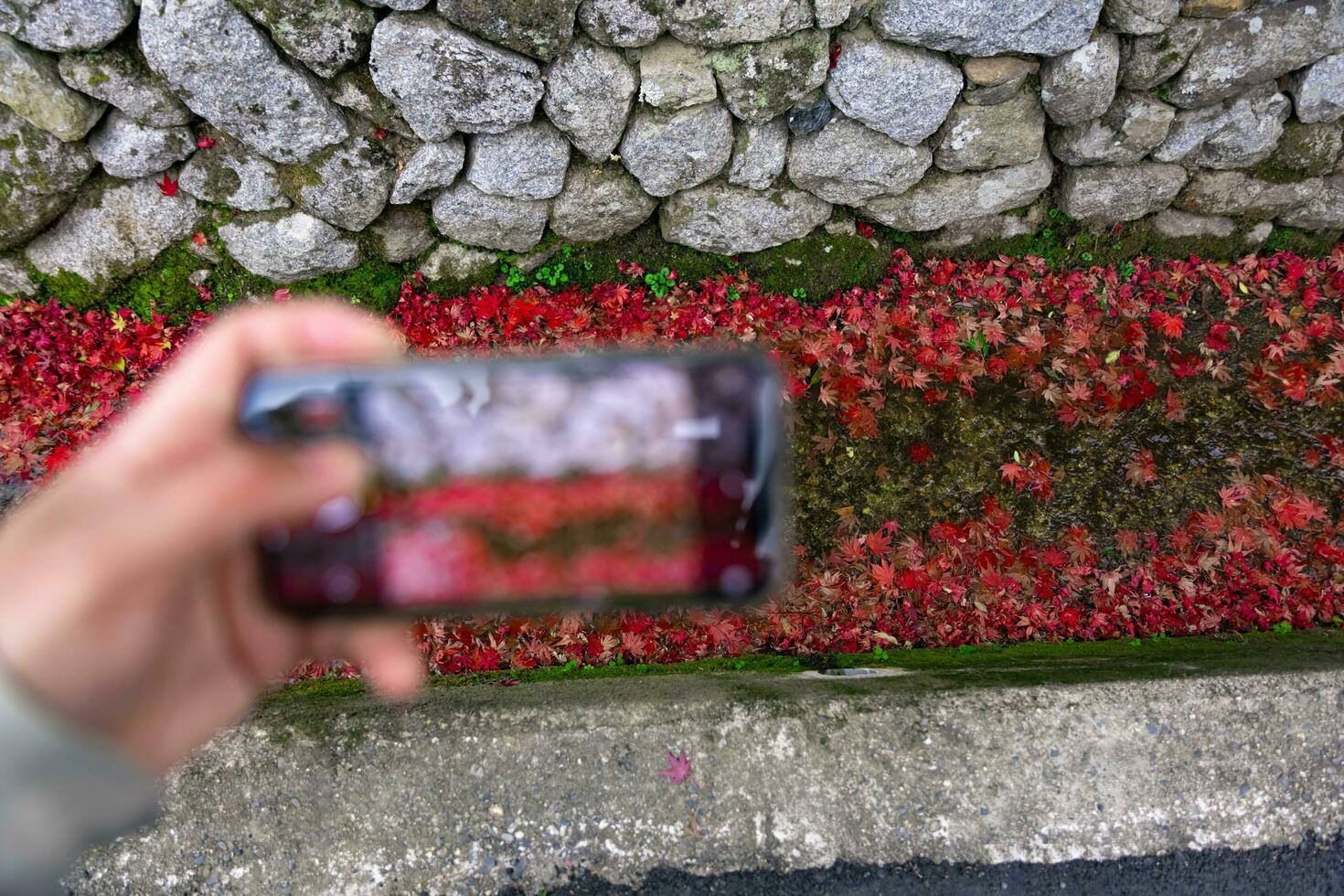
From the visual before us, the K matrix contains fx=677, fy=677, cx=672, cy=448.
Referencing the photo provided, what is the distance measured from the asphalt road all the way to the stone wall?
295cm

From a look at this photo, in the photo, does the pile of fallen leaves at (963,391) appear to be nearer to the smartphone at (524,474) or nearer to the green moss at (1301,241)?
the green moss at (1301,241)

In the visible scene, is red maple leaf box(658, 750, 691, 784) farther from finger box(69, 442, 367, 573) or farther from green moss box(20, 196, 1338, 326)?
green moss box(20, 196, 1338, 326)

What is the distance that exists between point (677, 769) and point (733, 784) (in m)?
0.21

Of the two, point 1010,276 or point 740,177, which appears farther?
point 1010,276

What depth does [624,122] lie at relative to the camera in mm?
3088

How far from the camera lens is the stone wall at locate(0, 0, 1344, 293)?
2.69 meters

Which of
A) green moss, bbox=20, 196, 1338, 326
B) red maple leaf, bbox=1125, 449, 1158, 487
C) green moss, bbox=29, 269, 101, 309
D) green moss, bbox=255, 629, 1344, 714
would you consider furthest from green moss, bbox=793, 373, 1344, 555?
green moss, bbox=29, 269, 101, 309

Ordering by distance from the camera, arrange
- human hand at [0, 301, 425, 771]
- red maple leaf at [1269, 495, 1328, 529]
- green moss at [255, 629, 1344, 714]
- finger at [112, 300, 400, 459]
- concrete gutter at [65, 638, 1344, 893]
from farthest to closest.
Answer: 1. red maple leaf at [1269, 495, 1328, 529]
2. green moss at [255, 629, 1344, 714]
3. concrete gutter at [65, 638, 1344, 893]
4. finger at [112, 300, 400, 459]
5. human hand at [0, 301, 425, 771]

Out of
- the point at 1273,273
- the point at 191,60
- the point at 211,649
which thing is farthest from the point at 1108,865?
the point at 191,60

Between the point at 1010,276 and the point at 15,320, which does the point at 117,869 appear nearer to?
the point at 15,320

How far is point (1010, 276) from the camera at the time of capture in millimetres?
3914

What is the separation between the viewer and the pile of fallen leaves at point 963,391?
10.8 ft

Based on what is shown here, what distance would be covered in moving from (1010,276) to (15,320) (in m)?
5.38

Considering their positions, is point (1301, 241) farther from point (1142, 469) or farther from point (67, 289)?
point (67, 289)
